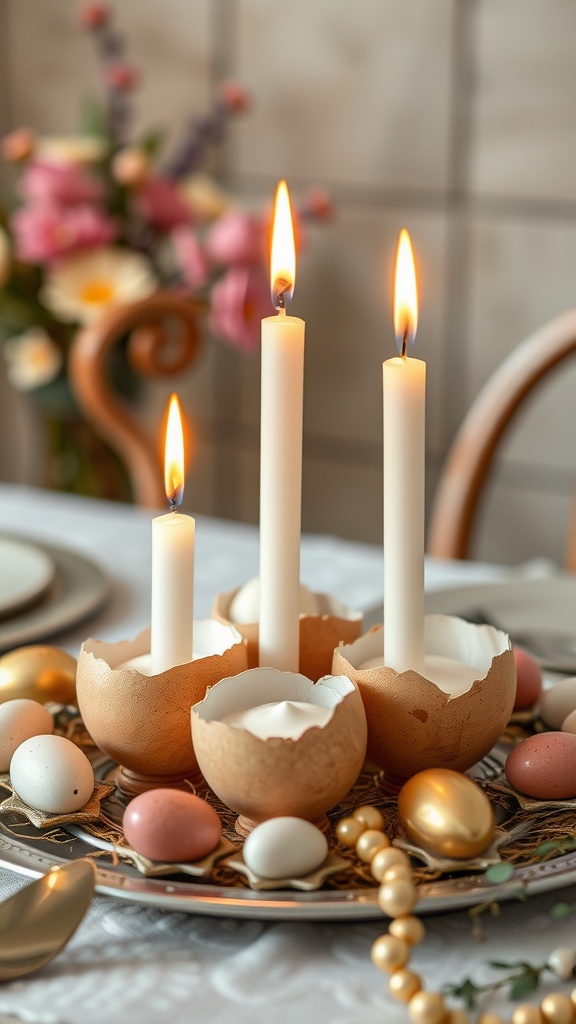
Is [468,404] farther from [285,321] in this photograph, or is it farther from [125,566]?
[285,321]

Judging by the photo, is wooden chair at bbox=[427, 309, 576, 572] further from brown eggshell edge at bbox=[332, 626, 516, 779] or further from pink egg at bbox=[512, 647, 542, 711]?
brown eggshell edge at bbox=[332, 626, 516, 779]

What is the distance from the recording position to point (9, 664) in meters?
0.61

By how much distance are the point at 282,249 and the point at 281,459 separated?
84 mm

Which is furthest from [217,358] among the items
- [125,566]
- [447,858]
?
[447,858]

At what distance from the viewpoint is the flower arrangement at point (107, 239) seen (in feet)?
5.67

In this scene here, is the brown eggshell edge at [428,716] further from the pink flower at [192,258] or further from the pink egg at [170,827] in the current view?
the pink flower at [192,258]

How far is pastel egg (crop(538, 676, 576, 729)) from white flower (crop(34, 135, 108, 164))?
1.36m

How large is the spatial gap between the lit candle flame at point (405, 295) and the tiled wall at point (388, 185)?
1.49m

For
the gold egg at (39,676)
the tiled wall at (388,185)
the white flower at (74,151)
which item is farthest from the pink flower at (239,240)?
the gold egg at (39,676)

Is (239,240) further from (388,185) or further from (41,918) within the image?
(41,918)

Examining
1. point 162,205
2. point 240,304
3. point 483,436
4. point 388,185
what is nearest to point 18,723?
point 483,436

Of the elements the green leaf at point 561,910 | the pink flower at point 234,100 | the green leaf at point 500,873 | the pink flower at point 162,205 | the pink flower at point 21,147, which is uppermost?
the pink flower at point 234,100

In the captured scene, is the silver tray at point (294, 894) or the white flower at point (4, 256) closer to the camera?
the silver tray at point (294, 894)

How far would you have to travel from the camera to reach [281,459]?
1.66ft
